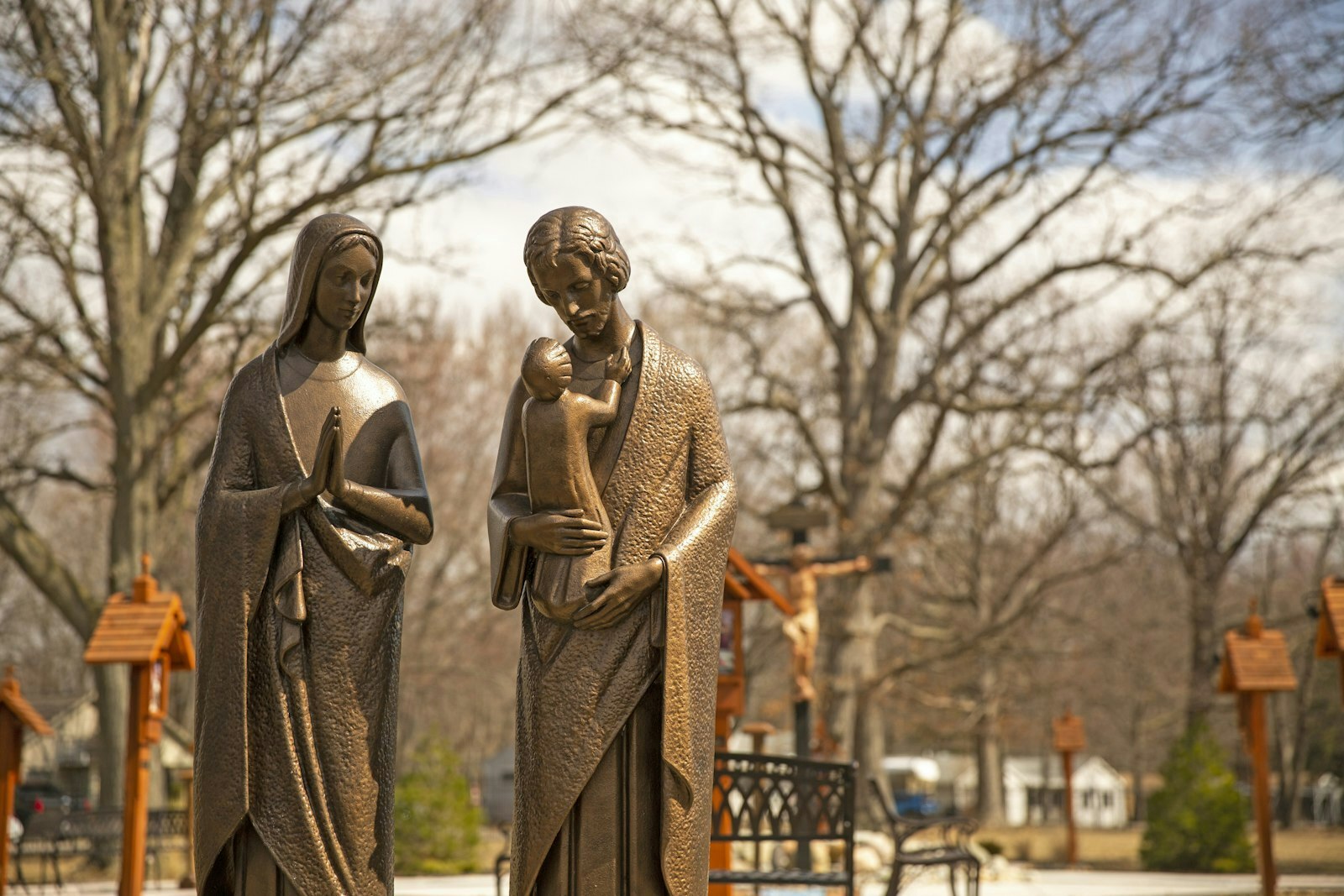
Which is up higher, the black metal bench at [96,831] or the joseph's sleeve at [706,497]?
the joseph's sleeve at [706,497]

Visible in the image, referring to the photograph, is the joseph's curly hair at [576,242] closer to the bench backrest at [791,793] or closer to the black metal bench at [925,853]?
the bench backrest at [791,793]

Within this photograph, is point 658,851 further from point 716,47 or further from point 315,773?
point 716,47

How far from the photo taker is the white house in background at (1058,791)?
54156 mm

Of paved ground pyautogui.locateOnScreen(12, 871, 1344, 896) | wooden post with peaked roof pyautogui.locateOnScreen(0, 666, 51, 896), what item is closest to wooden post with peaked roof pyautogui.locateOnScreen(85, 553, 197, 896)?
wooden post with peaked roof pyautogui.locateOnScreen(0, 666, 51, 896)

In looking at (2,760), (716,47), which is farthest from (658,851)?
(716,47)

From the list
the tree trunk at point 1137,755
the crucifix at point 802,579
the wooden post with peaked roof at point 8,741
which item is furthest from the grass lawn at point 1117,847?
the wooden post with peaked roof at point 8,741

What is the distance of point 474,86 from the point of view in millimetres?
15734

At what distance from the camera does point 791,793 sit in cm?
795

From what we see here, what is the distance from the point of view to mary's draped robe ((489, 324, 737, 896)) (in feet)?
13.7

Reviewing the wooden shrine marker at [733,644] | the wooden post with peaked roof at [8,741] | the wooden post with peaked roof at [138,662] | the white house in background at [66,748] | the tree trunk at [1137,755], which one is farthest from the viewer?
the tree trunk at [1137,755]

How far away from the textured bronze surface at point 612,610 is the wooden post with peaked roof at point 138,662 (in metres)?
6.64

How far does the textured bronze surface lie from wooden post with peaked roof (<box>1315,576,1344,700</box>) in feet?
24.1

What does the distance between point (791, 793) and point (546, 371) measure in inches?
169

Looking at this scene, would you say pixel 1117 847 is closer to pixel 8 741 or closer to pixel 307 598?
pixel 8 741
